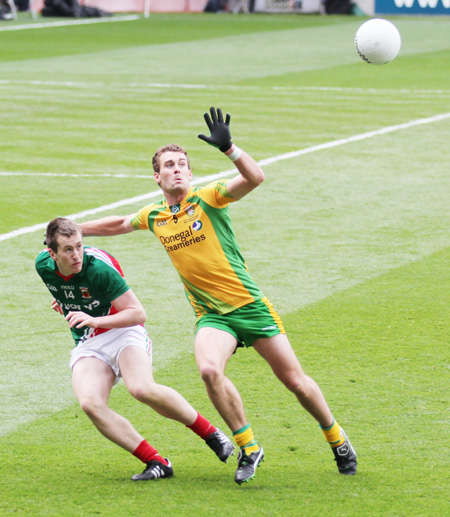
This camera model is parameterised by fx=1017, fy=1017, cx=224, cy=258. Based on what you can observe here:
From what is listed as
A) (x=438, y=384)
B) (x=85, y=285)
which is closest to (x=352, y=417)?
(x=438, y=384)

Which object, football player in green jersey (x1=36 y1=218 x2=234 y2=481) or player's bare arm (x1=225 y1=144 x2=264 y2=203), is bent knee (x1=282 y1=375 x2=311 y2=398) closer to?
football player in green jersey (x1=36 y1=218 x2=234 y2=481)

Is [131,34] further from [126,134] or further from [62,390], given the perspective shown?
[62,390]

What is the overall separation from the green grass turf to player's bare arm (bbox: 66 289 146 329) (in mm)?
950

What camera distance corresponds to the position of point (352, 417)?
7.27 metres

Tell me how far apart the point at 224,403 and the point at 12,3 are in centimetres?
4636

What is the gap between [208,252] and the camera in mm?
6695

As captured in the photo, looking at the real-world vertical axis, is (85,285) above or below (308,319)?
above

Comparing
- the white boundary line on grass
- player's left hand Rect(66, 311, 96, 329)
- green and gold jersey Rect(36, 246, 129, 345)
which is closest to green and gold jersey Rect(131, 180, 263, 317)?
green and gold jersey Rect(36, 246, 129, 345)

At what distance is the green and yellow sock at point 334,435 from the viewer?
21.0 ft

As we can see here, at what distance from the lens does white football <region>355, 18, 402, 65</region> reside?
1208 centimetres

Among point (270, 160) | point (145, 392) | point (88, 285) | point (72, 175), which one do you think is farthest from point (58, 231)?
point (270, 160)

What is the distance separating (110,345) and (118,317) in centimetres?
31

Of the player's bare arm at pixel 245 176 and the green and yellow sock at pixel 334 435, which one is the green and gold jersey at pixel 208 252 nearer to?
the player's bare arm at pixel 245 176

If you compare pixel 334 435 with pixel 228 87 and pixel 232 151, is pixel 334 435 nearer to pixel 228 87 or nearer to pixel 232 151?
pixel 232 151
